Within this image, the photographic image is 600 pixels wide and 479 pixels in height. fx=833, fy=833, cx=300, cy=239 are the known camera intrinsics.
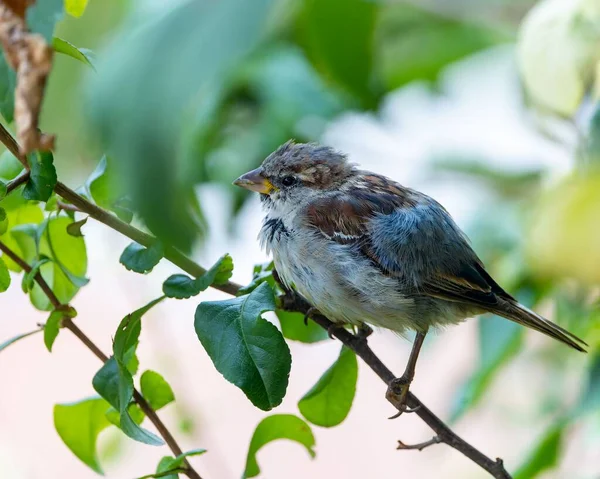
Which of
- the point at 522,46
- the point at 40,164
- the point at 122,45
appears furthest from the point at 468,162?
the point at 122,45

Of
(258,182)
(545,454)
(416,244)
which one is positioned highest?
(258,182)

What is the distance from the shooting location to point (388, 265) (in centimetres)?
160

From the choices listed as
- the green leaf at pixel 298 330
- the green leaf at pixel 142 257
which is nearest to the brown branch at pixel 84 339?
the green leaf at pixel 142 257

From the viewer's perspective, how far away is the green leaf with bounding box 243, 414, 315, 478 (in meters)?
1.10

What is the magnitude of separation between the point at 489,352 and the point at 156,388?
0.67 meters

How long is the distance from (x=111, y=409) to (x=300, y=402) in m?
0.26

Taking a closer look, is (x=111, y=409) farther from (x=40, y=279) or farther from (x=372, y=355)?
(x=372, y=355)

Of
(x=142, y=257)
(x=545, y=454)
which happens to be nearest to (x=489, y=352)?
(x=545, y=454)

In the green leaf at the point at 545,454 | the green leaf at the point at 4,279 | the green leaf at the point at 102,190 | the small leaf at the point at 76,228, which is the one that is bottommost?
the green leaf at the point at 4,279

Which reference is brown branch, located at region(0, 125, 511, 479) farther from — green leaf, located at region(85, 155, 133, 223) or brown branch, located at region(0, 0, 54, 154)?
brown branch, located at region(0, 0, 54, 154)

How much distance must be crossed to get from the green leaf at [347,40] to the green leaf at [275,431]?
1.53 feet

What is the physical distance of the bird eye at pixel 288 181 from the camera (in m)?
1.88

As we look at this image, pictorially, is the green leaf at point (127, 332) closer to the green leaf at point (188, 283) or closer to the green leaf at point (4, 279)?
the green leaf at point (188, 283)

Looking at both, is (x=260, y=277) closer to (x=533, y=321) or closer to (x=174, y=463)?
(x=174, y=463)
